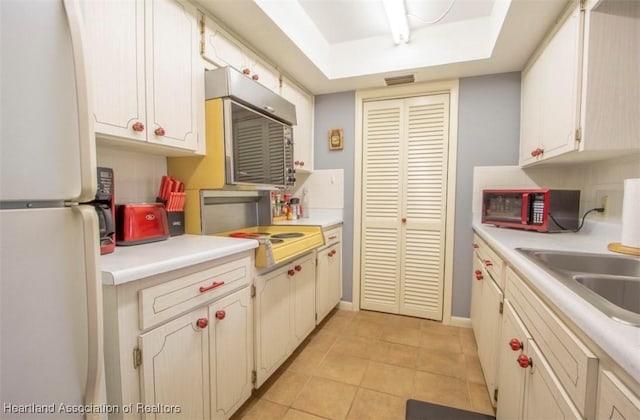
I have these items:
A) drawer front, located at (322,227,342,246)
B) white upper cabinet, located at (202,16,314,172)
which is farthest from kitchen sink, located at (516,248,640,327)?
white upper cabinet, located at (202,16,314,172)

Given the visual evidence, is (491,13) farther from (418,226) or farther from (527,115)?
(418,226)

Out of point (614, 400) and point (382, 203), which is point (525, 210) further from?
point (614, 400)

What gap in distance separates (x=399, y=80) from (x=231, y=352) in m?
2.33

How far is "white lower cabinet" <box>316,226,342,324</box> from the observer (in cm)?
232

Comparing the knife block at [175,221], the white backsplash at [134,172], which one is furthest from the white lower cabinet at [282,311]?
the white backsplash at [134,172]

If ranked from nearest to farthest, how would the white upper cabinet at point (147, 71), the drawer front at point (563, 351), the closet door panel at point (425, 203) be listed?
1. the drawer front at point (563, 351)
2. the white upper cabinet at point (147, 71)
3. the closet door panel at point (425, 203)

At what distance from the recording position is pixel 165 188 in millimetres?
1590

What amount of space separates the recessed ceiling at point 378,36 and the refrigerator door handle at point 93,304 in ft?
4.50

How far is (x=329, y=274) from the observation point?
253 centimetres

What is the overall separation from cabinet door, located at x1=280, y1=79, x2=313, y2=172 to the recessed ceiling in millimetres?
118

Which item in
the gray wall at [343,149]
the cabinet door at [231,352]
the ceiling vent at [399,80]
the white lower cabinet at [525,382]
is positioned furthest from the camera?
the gray wall at [343,149]

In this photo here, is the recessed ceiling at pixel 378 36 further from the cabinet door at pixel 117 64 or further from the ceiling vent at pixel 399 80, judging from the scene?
the cabinet door at pixel 117 64

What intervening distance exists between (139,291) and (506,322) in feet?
4.75

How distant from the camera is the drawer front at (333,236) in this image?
8.13 feet
